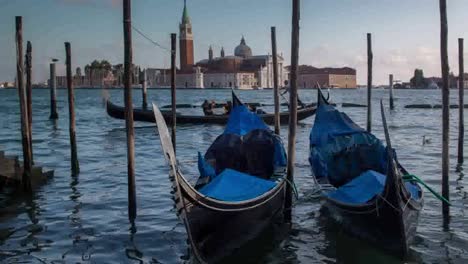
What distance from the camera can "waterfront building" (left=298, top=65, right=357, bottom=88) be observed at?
431 feet

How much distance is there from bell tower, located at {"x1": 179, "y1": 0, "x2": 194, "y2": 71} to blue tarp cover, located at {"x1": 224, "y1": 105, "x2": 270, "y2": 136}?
106207 millimetres

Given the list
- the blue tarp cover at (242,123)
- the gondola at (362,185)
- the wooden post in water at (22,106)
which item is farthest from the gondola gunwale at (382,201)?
the wooden post in water at (22,106)

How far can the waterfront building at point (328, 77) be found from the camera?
13150 cm

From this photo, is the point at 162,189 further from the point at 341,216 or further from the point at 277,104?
the point at 341,216

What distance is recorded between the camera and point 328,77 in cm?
13100

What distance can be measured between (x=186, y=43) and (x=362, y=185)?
112 metres

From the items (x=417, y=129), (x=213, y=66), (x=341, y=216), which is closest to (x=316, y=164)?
(x=341, y=216)

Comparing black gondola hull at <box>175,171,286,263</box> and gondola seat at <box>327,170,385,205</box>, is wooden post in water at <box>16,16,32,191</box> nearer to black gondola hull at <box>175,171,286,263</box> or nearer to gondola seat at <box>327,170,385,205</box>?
black gondola hull at <box>175,171,286,263</box>

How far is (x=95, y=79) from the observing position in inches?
4968

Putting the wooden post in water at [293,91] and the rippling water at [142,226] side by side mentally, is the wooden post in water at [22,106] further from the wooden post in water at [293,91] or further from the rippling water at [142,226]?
the wooden post in water at [293,91]

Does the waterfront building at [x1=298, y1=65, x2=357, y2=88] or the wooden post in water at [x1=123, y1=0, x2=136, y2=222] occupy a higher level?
the waterfront building at [x1=298, y1=65, x2=357, y2=88]

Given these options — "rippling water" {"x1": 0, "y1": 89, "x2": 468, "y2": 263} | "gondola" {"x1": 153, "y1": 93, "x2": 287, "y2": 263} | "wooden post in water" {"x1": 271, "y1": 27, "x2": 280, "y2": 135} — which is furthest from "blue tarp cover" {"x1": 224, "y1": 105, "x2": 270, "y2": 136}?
"wooden post in water" {"x1": 271, "y1": 27, "x2": 280, "y2": 135}

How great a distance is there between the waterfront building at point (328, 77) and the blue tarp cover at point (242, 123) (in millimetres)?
121668

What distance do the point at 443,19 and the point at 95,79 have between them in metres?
123
